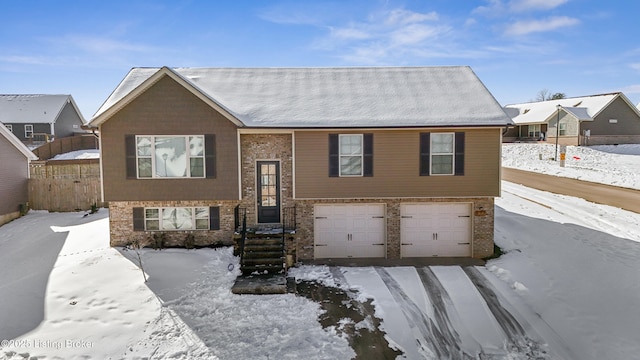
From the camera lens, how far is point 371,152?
545 inches

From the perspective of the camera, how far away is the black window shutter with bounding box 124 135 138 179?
13.4 m

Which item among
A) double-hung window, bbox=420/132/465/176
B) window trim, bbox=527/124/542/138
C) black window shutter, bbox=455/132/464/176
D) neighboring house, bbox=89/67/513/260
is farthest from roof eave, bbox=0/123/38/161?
window trim, bbox=527/124/542/138

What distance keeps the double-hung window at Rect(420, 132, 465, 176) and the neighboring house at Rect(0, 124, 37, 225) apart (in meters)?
19.6

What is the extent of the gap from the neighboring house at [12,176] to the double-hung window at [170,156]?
10.2 m


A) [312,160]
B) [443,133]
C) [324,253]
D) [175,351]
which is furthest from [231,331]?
[443,133]

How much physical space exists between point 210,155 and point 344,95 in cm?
586

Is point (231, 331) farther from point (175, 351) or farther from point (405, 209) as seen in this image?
point (405, 209)

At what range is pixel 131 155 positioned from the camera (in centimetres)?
1344

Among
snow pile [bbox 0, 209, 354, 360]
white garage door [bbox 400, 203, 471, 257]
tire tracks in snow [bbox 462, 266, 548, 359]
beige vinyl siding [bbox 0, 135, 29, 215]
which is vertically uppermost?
beige vinyl siding [bbox 0, 135, 29, 215]

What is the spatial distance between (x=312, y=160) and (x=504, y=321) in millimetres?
7808

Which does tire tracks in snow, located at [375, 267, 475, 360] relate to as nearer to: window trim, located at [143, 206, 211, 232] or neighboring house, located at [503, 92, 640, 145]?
window trim, located at [143, 206, 211, 232]

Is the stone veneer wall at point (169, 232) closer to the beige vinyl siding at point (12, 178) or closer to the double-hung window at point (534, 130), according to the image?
the beige vinyl siding at point (12, 178)

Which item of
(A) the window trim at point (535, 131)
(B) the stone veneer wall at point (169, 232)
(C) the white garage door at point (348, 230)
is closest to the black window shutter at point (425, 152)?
(C) the white garage door at point (348, 230)

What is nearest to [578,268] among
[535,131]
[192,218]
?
[192,218]
